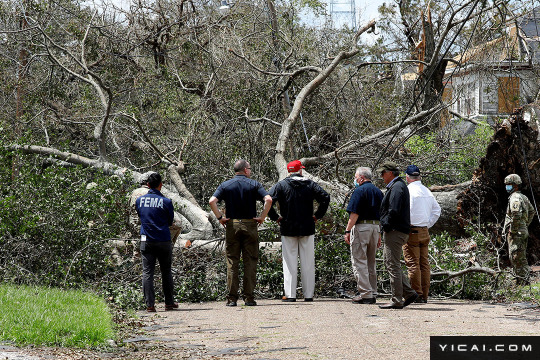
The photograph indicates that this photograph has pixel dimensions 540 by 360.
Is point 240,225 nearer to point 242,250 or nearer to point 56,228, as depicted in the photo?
point 242,250

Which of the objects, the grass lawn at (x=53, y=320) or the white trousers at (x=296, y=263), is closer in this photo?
the grass lawn at (x=53, y=320)

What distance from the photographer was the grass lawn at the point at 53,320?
554cm

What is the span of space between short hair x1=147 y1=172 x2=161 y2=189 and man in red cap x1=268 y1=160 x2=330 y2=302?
1.64 m

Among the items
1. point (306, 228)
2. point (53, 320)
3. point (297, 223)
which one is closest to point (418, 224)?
point (306, 228)

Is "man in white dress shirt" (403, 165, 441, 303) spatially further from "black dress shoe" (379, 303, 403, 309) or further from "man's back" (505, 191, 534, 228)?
"man's back" (505, 191, 534, 228)

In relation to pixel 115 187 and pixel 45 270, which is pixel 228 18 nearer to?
pixel 115 187

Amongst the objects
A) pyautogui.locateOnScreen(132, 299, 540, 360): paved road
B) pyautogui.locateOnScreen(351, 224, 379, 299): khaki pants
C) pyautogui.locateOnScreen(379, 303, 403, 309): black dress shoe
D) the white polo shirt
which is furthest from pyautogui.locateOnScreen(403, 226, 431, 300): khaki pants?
pyautogui.locateOnScreen(379, 303, 403, 309): black dress shoe

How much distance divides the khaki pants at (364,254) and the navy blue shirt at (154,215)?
8.34 ft

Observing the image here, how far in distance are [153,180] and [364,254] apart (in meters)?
3.01

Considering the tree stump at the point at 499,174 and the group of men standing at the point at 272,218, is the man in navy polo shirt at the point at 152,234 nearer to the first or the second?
the group of men standing at the point at 272,218

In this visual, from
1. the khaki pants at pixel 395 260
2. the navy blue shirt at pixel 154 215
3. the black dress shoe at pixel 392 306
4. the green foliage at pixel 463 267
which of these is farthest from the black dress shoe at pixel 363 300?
the navy blue shirt at pixel 154 215

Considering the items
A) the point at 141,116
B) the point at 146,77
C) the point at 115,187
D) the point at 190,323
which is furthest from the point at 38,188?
the point at 146,77

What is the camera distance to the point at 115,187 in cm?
1041

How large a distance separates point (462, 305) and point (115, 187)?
5.66m
